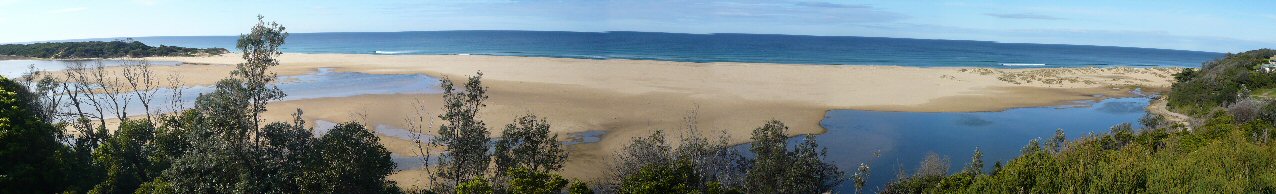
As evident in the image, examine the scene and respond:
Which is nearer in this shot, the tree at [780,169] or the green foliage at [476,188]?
the green foliage at [476,188]

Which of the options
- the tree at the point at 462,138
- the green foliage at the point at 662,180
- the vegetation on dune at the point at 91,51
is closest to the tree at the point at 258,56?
the tree at the point at 462,138

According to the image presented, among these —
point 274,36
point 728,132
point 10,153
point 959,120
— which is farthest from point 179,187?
point 959,120

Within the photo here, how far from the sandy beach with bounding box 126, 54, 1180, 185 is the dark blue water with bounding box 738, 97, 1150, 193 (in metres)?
2.24

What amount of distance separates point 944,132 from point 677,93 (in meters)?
20.8

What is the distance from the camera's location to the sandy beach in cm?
3709

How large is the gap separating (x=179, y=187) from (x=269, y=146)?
92.2 inches

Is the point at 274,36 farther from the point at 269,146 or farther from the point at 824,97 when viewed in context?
the point at 824,97

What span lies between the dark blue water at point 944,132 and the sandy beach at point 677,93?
2238mm

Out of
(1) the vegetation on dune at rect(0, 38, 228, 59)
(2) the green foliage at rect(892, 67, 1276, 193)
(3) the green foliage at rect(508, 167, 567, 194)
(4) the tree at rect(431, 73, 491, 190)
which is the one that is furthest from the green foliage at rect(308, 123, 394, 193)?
(1) the vegetation on dune at rect(0, 38, 228, 59)

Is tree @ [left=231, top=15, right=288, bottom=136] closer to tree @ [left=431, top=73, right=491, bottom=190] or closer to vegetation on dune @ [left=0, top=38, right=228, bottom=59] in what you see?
tree @ [left=431, top=73, right=491, bottom=190]

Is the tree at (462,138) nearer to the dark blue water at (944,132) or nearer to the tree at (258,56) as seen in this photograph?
the tree at (258,56)

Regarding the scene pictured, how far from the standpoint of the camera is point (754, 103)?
45906 mm

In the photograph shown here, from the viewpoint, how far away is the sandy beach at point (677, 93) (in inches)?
1460

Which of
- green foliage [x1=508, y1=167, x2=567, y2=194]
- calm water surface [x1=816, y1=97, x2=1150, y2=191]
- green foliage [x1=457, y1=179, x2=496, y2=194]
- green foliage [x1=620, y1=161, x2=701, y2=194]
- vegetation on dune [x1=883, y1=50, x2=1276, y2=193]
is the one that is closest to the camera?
green foliage [x1=457, y1=179, x2=496, y2=194]
